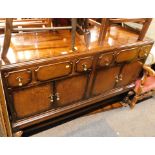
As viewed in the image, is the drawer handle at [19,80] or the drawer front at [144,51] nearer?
the drawer handle at [19,80]

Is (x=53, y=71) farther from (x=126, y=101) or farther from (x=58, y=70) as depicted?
(x=126, y=101)

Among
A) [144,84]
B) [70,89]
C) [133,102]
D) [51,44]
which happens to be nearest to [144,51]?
[144,84]

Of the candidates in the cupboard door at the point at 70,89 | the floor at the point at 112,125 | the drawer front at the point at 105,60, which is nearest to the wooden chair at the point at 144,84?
the floor at the point at 112,125

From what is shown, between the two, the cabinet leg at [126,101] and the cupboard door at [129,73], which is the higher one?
the cupboard door at [129,73]

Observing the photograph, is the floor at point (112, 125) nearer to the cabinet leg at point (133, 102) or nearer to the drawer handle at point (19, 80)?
the cabinet leg at point (133, 102)

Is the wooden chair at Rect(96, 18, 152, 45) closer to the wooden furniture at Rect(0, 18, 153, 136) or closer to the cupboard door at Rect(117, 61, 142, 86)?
the wooden furniture at Rect(0, 18, 153, 136)

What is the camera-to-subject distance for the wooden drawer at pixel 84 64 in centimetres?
133

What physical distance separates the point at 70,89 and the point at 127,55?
24.9 inches

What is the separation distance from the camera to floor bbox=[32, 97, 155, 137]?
69.2 inches
